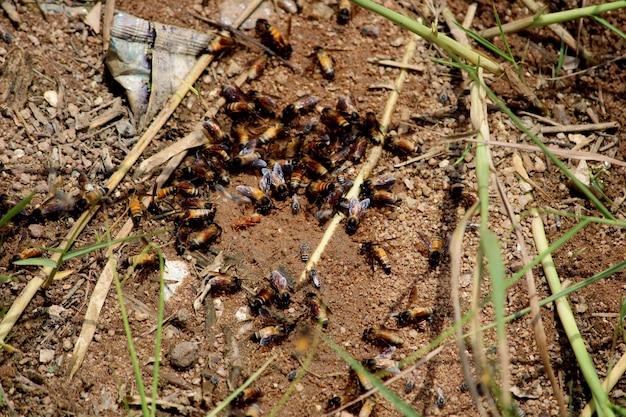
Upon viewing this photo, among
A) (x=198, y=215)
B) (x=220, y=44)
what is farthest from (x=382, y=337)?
(x=220, y=44)

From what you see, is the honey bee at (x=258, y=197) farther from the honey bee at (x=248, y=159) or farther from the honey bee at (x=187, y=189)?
the honey bee at (x=187, y=189)

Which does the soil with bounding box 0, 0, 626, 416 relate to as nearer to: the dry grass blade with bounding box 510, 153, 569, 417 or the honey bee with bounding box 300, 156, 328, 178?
the honey bee with bounding box 300, 156, 328, 178

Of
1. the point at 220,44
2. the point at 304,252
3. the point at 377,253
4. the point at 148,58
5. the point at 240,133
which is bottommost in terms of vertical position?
the point at 304,252

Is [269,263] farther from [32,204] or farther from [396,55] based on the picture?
[396,55]

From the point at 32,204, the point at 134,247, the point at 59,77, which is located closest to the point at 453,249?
the point at 134,247

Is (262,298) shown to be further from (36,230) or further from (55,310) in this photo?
(36,230)

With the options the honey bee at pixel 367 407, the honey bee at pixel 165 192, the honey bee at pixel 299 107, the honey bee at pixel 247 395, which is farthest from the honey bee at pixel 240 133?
the honey bee at pixel 367 407
